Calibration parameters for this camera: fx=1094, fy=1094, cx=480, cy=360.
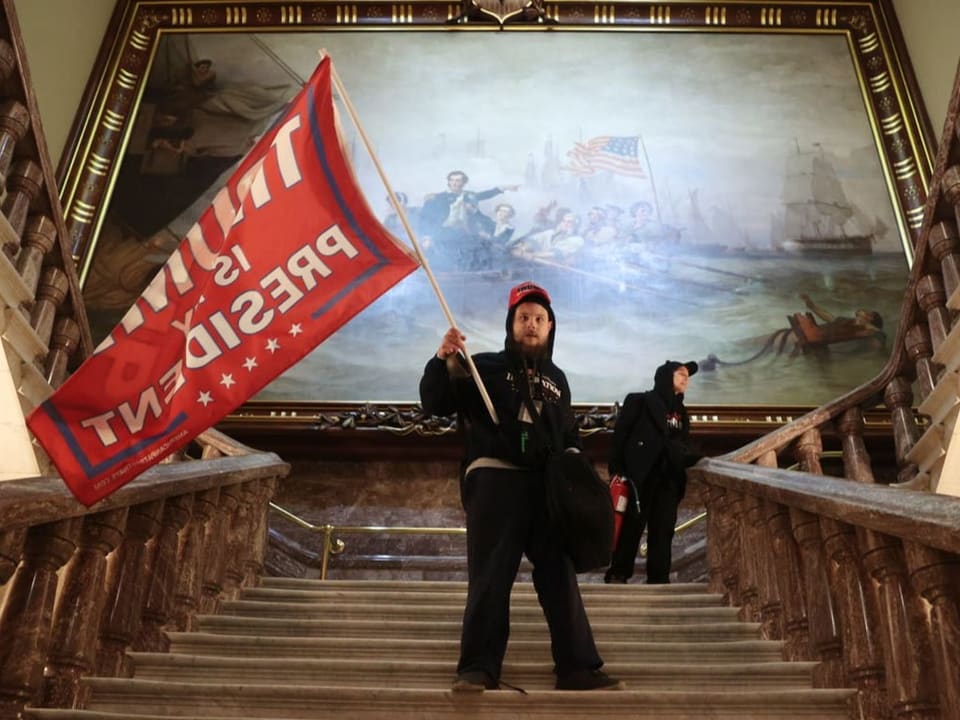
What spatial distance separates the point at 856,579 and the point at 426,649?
1667mm

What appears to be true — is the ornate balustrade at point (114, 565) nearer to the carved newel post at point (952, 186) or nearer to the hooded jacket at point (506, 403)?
the hooded jacket at point (506, 403)

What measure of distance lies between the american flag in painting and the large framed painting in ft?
0.08

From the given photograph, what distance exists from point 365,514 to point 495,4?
5776 millimetres

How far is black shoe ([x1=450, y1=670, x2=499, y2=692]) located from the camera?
354 cm

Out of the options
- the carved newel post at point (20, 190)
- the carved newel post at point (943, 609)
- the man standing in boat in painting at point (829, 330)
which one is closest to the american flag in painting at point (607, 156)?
the man standing in boat in painting at point (829, 330)

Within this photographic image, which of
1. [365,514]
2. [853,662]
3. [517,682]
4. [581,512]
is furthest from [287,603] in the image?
[365,514]

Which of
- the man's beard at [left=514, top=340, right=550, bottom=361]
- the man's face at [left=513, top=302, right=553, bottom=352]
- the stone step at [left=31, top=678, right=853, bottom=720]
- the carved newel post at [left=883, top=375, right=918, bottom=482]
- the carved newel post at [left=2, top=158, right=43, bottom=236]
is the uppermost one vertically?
the carved newel post at [left=2, top=158, right=43, bottom=236]

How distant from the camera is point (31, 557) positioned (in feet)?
10.5

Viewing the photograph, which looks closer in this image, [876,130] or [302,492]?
[302,492]

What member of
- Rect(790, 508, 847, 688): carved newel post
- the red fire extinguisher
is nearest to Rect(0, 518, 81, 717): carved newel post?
Rect(790, 508, 847, 688): carved newel post

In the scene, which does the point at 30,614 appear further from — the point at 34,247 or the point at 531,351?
the point at 34,247

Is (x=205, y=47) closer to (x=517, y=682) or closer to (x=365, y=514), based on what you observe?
(x=365, y=514)

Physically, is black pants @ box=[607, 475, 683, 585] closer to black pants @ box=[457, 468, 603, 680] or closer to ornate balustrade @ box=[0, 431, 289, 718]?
ornate balustrade @ box=[0, 431, 289, 718]

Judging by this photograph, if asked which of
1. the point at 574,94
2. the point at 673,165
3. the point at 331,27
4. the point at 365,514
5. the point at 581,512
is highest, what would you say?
the point at 331,27
